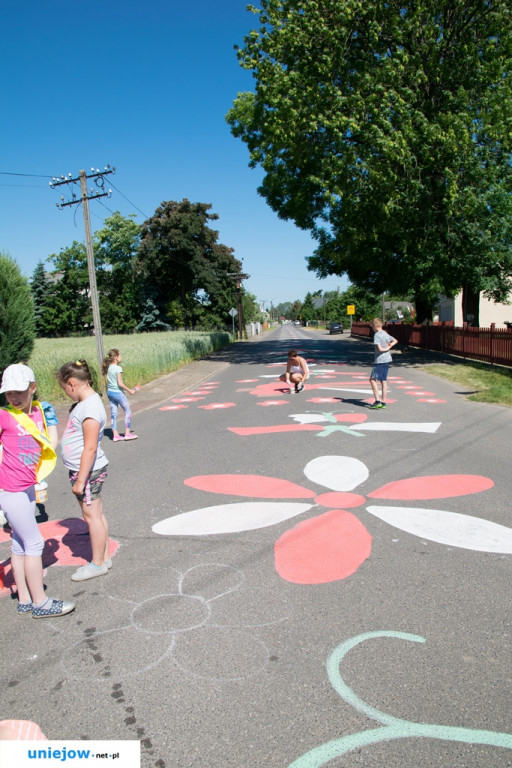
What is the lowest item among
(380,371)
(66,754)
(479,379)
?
(479,379)

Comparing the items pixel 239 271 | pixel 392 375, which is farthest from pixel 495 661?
pixel 239 271

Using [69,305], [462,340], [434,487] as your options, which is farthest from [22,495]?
[69,305]

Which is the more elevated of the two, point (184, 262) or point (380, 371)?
point (184, 262)

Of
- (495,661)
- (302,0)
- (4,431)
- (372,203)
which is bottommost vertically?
(495,661)

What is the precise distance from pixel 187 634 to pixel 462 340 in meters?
21.3

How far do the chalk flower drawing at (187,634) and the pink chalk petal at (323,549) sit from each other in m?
0.38

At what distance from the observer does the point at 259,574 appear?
145 inches

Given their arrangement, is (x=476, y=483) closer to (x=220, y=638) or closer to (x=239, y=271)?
(x=220, y=638)

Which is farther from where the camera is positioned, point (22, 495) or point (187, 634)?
point (22, 495)

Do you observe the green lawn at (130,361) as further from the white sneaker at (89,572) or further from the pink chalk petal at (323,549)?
the pink chalk petal at (323,549)

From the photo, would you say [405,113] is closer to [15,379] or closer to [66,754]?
[15,379]

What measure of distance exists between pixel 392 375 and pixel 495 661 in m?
14.6

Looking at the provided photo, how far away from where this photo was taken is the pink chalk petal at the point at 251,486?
5383 mm

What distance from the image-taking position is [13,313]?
11.4 meters
